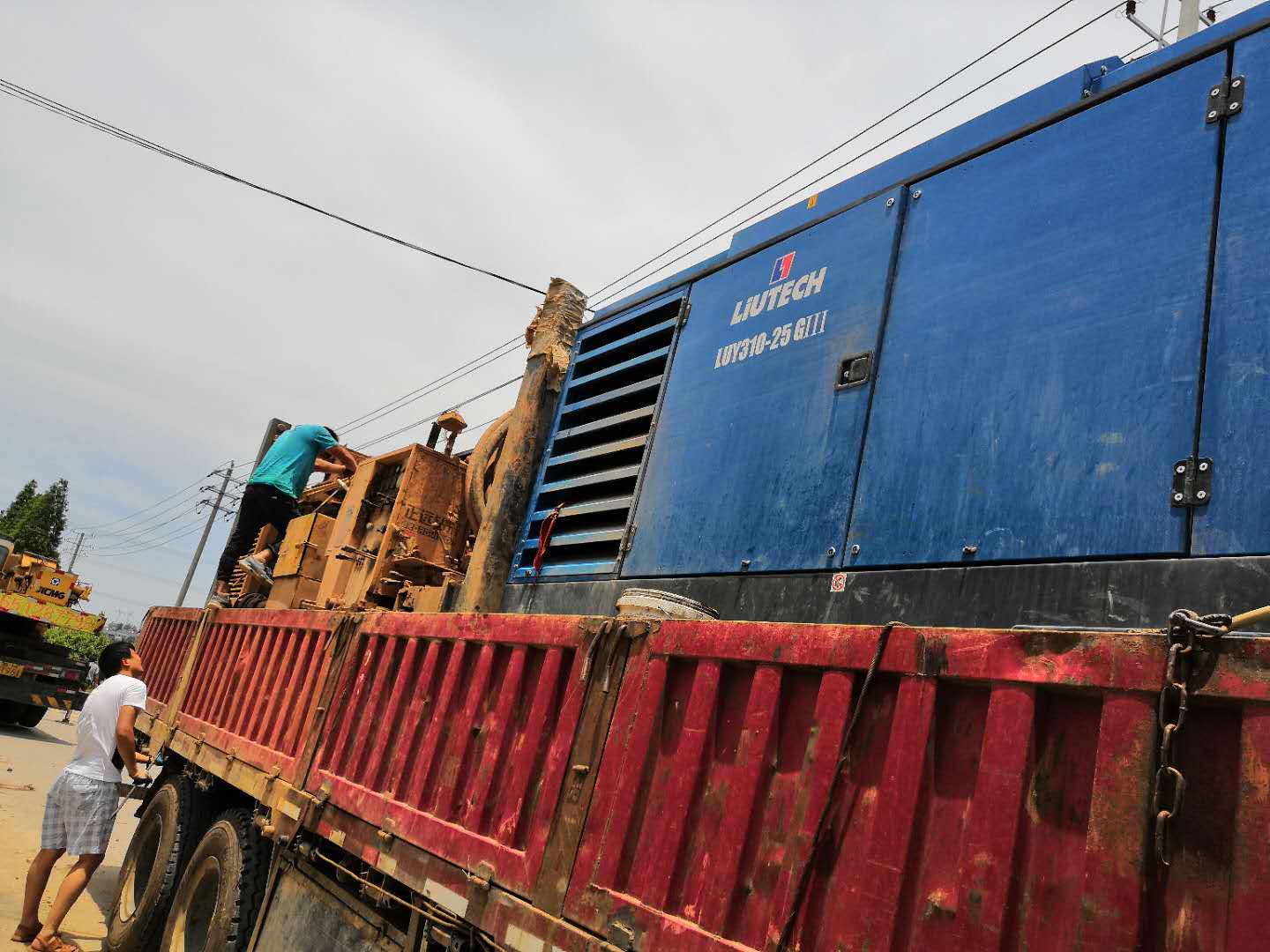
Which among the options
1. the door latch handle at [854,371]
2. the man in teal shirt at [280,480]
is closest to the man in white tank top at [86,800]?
the man in teal shirt at [280,480]

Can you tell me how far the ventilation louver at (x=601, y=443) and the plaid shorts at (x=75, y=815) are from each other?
2.90m

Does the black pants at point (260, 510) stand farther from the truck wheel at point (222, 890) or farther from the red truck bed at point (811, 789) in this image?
the red truck bed at point (811, 789)

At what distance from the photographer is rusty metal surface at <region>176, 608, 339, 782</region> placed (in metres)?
4.49

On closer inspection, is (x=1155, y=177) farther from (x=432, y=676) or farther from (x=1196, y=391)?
(x=432, y=676)

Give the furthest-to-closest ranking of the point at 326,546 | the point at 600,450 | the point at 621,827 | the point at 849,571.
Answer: the point at 326,546 → the point at 600,450 → the point at 849,571 → the point at 621,827

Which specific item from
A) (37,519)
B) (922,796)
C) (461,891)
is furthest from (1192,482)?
(37,519)

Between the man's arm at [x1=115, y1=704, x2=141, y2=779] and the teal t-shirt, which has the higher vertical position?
the teal t-shirt

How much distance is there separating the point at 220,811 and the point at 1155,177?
5666 mm

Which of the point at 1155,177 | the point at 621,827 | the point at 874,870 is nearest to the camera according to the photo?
the point at 874,870

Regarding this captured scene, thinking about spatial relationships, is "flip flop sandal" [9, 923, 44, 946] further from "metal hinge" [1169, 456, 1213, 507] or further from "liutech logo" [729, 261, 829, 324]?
"metal hinge" [1169, 456, 1213, 507]

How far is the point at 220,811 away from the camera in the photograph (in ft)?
17.7

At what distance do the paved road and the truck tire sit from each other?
1.67 ft

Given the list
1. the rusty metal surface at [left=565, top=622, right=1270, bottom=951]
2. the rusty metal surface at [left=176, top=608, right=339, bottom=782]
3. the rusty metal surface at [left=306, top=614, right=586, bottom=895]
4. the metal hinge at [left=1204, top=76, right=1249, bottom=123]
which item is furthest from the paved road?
the metal hinge at [left=1204, top=76, right=1249, bottom=123]

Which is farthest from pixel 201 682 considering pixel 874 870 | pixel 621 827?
pixel 874 870
